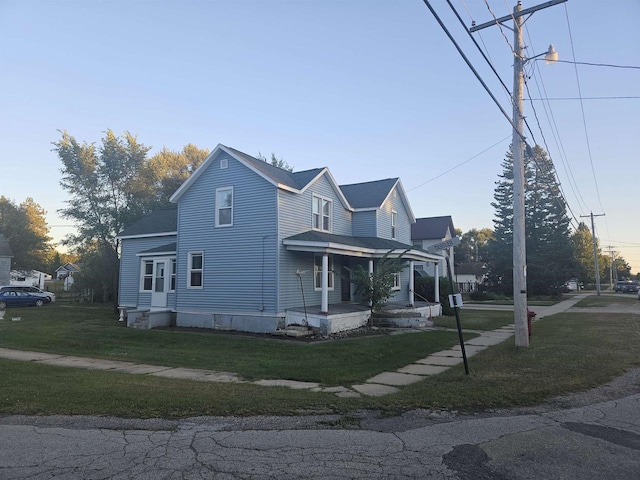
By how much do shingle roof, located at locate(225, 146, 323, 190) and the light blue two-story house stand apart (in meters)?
0.08

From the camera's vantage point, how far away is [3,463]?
14.6ft

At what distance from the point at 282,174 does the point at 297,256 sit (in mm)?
3714

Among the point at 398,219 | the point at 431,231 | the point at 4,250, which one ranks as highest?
the point at 431,231

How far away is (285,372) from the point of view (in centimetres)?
925

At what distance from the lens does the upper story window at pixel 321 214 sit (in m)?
18.9

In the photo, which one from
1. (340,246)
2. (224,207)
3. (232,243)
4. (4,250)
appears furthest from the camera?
(4,250)

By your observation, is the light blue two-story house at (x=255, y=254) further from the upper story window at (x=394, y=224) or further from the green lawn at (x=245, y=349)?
the upper story window at (x=394, y=224)

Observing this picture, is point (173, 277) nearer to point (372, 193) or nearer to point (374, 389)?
point (372, 193)

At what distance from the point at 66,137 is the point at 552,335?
3357cm

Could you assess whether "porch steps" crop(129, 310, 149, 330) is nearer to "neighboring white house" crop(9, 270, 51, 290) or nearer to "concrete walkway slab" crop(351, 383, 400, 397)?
"concrete walkway slab" crop(351, 383, 400, 397)

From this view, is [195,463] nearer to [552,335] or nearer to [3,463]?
[3,463]

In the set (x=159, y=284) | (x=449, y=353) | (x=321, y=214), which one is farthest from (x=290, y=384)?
(x=159, y=284)

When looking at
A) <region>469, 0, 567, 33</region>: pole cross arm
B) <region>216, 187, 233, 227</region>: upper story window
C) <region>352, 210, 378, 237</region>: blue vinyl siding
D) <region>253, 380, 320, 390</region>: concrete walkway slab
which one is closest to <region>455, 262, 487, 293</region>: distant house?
<region>352, 210, 378, 237</region>: blue vinyl siding

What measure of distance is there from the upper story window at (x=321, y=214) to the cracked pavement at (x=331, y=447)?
522 inches
